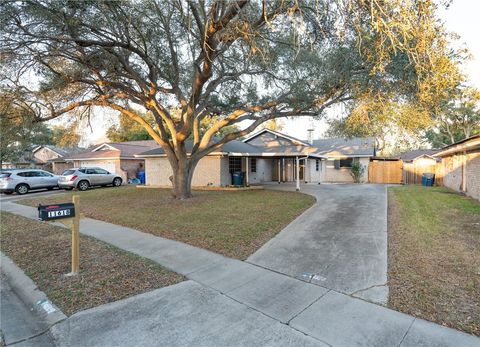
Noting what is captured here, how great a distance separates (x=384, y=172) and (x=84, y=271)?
2271 cm

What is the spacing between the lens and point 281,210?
9359mm

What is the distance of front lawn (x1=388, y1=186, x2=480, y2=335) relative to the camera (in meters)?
3.33

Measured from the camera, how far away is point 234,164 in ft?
61.9

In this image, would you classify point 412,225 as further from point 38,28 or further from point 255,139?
point 255,139

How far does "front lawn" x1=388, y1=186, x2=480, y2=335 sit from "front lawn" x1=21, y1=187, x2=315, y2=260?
2.67 meters

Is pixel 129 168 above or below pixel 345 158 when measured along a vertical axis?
below

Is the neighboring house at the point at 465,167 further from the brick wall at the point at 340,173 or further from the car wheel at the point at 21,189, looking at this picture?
the car wheel at the point at 21,189

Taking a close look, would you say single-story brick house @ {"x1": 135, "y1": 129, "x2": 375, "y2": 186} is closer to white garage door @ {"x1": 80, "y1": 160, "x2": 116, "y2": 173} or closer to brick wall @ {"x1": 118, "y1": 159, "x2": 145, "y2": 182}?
brick wall @ {"x1": 118, "y1": 159, "x2": 145, "y2": 182}

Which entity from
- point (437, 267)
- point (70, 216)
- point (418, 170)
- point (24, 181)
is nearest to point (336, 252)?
point (437, 267)

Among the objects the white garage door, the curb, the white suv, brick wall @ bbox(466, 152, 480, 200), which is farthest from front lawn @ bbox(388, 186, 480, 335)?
the white garage door

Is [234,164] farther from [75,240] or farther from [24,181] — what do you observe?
[75,240]

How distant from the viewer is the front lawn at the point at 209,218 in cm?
621

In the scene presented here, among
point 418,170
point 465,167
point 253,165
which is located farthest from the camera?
point 418,170

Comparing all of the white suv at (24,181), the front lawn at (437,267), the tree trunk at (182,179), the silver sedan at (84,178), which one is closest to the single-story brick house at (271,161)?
the silver sedan at (84,178)
